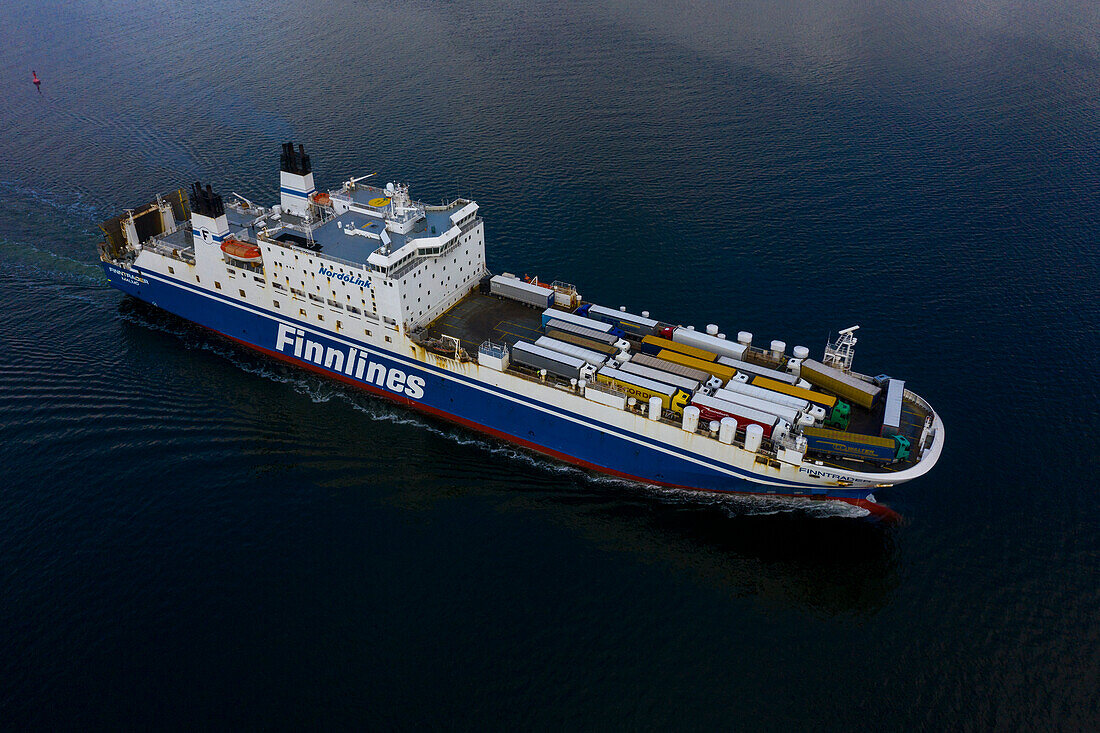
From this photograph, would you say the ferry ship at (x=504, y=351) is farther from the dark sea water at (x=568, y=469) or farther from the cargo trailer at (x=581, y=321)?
the dark sea water at (x=568, y=469)

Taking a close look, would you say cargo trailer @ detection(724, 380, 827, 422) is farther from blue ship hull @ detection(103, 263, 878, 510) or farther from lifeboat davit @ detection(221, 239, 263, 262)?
lifeboat davit @ detection(221, 239, 263, 262)

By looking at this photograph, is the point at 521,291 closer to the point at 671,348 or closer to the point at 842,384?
the point at 671,348

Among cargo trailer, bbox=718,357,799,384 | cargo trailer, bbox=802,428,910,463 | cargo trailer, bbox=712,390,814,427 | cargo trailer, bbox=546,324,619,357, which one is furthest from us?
cargo trailer, bbox=546,324,619,357

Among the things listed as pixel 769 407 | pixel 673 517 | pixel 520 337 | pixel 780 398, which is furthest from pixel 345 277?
pixel 780 398

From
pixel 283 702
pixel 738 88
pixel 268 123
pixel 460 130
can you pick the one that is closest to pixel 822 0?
pixel 738 88

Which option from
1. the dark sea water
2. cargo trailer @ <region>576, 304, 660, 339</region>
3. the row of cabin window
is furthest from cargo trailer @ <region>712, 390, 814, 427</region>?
the row of cabin window

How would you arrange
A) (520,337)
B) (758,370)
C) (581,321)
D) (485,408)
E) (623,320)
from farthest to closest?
(623,320) < (581,321) < (520,337) < (485,408) < (758,370)

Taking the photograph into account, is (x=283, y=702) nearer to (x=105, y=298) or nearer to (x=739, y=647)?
(x=739, y=647)
